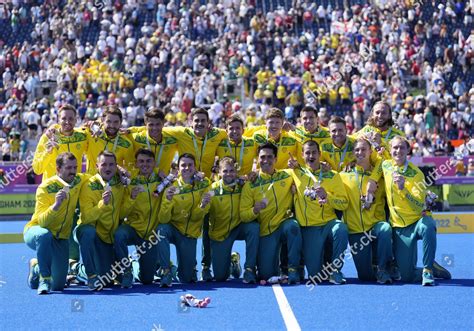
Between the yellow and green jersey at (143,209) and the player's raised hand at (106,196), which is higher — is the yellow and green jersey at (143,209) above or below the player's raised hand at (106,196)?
below

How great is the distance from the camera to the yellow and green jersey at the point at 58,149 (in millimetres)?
10734

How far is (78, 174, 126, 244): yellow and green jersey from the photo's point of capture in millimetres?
9750

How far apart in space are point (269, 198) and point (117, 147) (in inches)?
80.4

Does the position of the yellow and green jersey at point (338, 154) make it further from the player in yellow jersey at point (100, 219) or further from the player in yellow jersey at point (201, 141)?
the player in yellow jersey at point (100, 219)

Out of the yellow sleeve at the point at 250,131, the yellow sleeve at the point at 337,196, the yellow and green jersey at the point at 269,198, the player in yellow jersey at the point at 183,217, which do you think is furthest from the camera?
the yellow sleeve at the point at 250,131

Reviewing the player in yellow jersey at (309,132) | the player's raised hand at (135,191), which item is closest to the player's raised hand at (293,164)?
the player in yellow jersey at (309,132)

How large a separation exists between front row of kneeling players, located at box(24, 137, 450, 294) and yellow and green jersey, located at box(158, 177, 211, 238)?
12 mm

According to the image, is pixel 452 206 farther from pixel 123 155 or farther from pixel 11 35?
pixel 11 35

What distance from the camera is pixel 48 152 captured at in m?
10.7

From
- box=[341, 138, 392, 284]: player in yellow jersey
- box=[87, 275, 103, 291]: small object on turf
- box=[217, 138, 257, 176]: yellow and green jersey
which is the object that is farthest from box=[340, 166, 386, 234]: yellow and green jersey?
box=[87, 275, 103, 291]: small object on turf

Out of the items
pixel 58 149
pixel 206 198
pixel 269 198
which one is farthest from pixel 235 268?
pixel 58 149

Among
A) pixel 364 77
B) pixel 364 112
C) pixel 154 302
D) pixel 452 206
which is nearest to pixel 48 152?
pixel 154 302

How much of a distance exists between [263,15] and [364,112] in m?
8.34

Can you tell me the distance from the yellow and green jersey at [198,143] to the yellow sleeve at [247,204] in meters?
0.84
